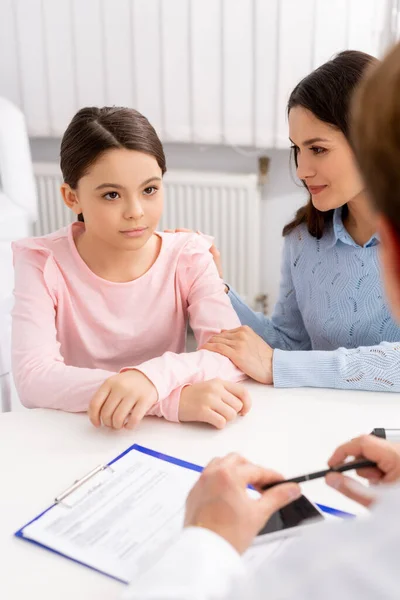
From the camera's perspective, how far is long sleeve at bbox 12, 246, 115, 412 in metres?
1.00

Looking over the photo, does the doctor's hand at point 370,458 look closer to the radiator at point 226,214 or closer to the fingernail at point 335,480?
the fingernail at point 335,480

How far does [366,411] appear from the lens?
96 centimetres

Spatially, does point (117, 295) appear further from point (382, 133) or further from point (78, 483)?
point (382, 133)

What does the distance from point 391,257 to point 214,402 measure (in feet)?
1.66

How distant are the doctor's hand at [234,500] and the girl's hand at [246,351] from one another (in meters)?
0.41

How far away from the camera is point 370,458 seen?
2.21ft

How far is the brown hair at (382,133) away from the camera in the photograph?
0.41m

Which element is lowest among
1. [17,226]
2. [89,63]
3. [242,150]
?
[17,226]

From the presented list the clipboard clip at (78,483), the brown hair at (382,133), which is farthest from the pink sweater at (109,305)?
the brown hair at (382,133)

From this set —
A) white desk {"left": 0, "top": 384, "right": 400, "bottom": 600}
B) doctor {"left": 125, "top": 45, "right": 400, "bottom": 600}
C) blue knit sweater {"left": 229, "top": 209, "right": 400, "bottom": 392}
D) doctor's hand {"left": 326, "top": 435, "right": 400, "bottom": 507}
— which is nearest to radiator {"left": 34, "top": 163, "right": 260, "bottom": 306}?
blue knit sweater {"left": 229, "top": 209, "right": 400, "bottom": 392}

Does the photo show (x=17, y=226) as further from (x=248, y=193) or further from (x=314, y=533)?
(x=314, y=533)

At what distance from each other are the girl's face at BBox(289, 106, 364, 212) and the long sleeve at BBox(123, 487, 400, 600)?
2.90 ft

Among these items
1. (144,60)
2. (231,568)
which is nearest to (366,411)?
(231,568)

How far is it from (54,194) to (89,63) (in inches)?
23.6
